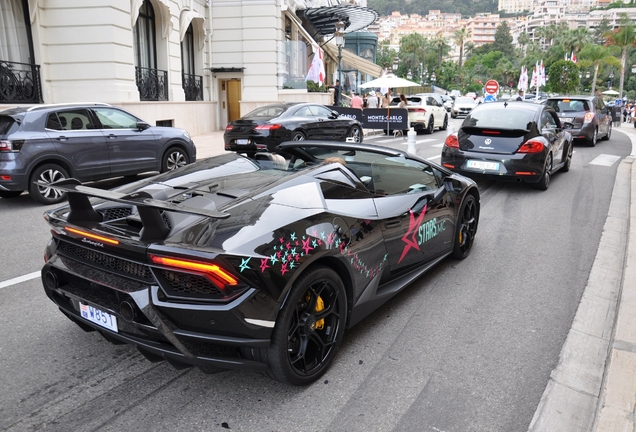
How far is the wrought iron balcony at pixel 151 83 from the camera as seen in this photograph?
18688mm

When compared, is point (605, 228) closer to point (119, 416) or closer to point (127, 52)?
point (119, 416)

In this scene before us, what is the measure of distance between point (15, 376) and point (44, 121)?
255 inches

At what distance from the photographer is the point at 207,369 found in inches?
114

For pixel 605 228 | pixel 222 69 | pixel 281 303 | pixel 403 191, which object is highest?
pixel 222 69

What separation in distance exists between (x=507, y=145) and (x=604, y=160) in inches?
258

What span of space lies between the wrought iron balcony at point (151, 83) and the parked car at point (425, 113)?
985 cm

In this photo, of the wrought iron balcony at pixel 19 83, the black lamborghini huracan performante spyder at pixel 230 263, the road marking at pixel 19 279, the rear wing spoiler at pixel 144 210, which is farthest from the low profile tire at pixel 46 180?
the wrought iron balcony at pixel 19 83

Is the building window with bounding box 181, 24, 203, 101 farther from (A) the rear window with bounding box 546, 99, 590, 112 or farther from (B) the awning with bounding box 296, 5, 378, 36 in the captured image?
(A) the rear window with bounding box 546, 99, 590, 112

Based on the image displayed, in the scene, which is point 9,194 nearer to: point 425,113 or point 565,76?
point 425,113

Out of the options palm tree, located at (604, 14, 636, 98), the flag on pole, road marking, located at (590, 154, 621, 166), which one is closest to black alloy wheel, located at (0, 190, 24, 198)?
road marking, located at (590, 154, 621, 166)

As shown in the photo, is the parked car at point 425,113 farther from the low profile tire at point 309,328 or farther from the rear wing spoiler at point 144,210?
the rear wing spoiler at point 144,210

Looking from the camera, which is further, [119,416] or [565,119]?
[565,119]

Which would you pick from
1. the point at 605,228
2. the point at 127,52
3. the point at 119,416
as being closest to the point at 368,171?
the point at 119,416

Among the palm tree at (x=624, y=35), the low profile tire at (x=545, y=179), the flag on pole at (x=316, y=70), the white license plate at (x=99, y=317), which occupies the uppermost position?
the palm tree at (x=624, y=35)
